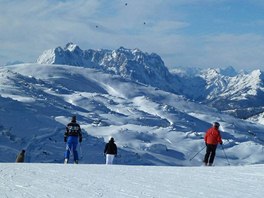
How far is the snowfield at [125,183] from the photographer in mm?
11805

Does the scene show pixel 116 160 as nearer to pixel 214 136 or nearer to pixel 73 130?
pixel 73 130

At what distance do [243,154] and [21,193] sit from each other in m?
145

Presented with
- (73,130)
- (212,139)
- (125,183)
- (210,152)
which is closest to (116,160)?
(210,152)

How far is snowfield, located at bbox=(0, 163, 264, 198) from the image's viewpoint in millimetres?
11805

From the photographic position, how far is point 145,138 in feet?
471

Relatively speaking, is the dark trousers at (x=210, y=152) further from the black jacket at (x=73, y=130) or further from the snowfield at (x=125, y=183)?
the black jacket at (x=73, y=130)

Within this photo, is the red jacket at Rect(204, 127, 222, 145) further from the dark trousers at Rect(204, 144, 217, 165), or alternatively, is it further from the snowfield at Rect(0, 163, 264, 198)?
the snowfield at Rect(0, 163, 264, 198)

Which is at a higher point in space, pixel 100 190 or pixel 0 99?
pixel 0 99

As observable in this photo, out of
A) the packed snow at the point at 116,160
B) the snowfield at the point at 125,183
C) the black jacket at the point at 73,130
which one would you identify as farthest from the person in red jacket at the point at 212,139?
the black jacket at the point at 73,130

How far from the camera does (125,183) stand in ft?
45.6

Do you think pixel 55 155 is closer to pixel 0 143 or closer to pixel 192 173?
pixel 0 143

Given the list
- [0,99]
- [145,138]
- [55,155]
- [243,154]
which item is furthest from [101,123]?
[55,155]

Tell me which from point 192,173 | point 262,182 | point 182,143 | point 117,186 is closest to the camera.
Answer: point 117,186

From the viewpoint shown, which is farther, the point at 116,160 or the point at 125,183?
the point at 116,160
